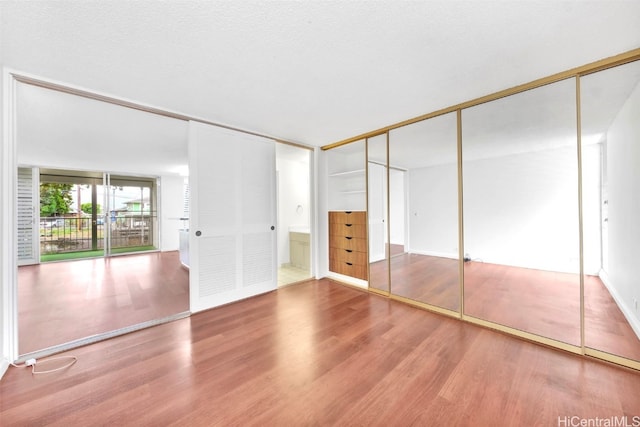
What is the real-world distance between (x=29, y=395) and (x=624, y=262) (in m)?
4.94

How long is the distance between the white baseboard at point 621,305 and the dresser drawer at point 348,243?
2.55 metres

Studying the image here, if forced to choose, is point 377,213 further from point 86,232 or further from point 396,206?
point 86,232

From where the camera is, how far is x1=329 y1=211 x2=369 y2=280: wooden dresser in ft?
12.1

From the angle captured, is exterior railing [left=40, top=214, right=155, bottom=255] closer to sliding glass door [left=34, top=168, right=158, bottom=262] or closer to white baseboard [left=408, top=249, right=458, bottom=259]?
sliding glass door [left=34, top=168, right=158, bottom=262]

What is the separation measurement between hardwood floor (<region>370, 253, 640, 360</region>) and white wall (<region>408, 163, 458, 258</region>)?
0.64 feet

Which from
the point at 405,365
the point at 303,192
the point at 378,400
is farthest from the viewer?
the point at 303,192

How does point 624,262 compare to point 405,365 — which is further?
point 624,262

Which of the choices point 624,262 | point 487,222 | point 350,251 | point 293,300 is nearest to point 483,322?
point 487,222

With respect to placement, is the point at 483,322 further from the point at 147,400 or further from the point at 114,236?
the point at 114,236

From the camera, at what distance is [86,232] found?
6516 mm

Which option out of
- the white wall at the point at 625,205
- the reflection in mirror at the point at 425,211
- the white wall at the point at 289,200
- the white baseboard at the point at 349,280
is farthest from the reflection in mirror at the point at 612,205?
the white wall at the point at 289,200

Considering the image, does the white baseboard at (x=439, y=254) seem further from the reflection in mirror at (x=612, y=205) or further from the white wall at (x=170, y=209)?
the white wall at (x=170, y=209)

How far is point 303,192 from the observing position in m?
5.46

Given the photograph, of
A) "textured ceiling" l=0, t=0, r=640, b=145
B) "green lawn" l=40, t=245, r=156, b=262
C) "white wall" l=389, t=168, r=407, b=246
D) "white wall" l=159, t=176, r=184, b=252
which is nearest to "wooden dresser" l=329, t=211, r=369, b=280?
"white wall" l=389, t=168, r=407, b=246
